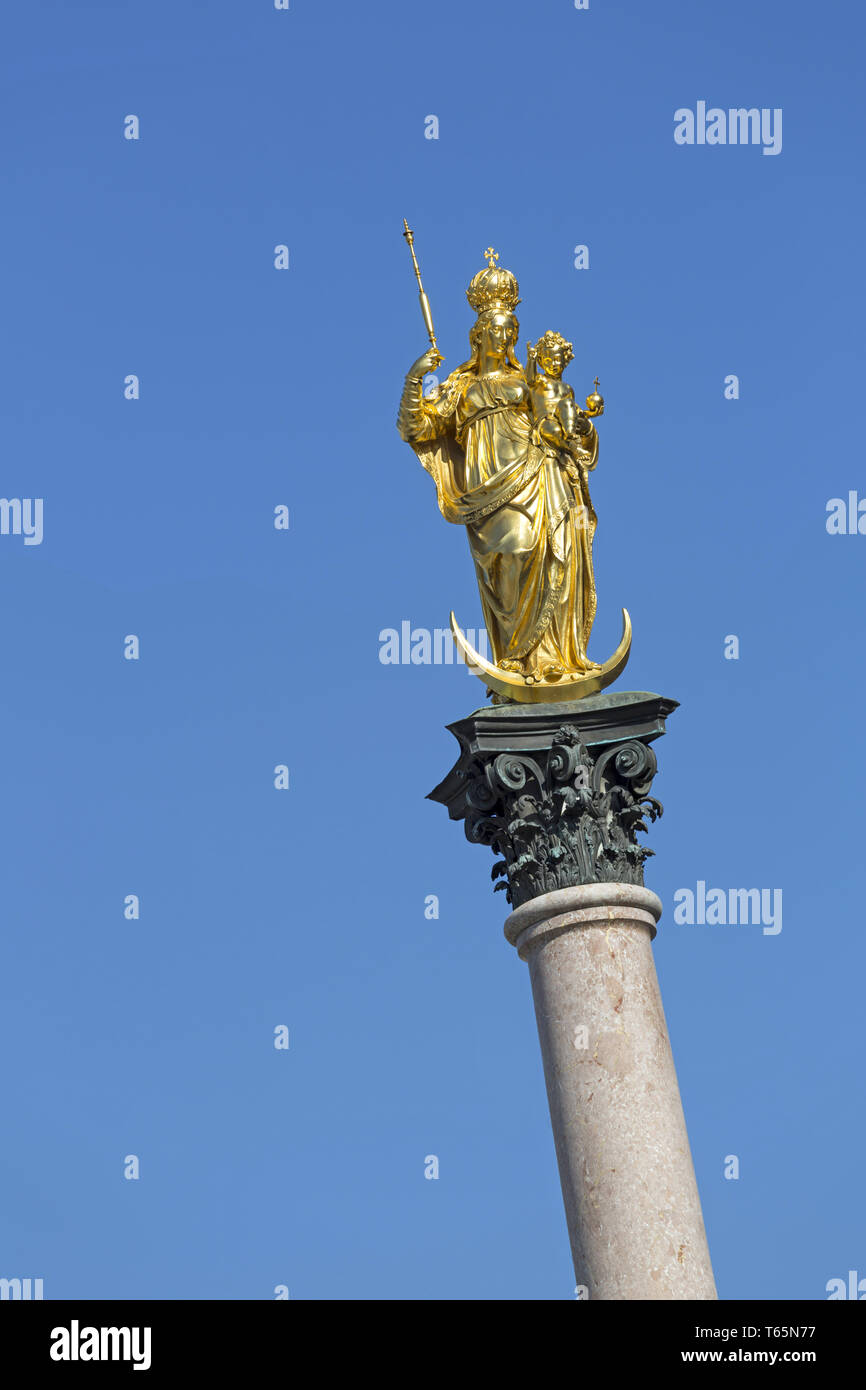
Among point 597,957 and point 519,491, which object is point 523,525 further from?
point 597,957

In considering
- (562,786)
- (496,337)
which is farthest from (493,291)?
(562,786)

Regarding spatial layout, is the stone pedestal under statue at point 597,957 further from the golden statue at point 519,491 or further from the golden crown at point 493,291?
the golden crown at point 493,291

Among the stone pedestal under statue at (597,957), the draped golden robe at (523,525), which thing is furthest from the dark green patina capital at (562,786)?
the draped golden robe at (523,525)

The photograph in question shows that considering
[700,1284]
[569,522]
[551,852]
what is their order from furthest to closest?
[569,522]
[551,852]
[700,1284]

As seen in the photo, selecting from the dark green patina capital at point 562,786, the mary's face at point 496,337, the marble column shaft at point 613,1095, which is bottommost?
the marble column shaft at point 613,1095

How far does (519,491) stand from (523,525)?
38 cm

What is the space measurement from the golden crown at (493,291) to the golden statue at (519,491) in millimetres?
31

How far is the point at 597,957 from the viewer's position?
22.7 metres

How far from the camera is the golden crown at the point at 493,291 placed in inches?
1033

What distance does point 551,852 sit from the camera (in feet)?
75.8
